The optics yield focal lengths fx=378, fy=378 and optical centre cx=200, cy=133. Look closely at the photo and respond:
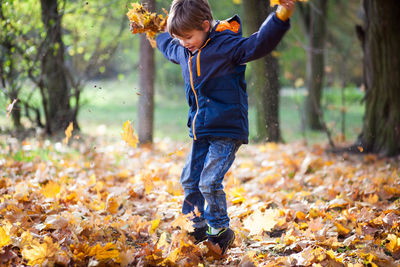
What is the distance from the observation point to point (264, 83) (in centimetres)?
552

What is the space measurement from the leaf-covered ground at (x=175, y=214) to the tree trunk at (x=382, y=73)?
528 mm

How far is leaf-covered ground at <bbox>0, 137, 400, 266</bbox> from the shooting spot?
215cm

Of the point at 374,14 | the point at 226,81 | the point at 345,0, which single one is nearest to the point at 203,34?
the point at 226,81

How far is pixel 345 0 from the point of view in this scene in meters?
15.2

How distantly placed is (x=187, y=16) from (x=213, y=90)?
459 millimetres

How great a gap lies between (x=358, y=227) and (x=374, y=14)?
3.62 metres

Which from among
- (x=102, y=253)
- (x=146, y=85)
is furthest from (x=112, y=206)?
(x=146, y=85)

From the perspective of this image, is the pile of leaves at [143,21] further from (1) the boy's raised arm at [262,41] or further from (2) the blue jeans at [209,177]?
(2) the blue jeans at [209,177]

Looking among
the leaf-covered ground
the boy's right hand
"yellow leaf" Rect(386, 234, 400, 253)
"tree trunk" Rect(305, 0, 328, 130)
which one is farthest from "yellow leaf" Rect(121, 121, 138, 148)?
"tree trunk" Rect(305, 0, 328, 130)

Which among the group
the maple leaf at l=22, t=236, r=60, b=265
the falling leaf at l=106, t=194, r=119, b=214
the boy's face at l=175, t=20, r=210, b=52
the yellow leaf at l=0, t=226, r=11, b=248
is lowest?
the falling leaf at l=106, t=194, r=119, b=214

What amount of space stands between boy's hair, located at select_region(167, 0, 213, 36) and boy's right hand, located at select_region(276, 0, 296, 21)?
1.68 feet

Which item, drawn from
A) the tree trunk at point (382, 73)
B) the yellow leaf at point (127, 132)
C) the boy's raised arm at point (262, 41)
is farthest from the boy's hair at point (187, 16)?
the tree trunk at point (382, 73)

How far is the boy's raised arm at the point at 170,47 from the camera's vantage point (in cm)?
258

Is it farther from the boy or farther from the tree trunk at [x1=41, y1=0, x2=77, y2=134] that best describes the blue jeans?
the tree trunk at [x1=41, y1=0, x2=77, y2=134]
